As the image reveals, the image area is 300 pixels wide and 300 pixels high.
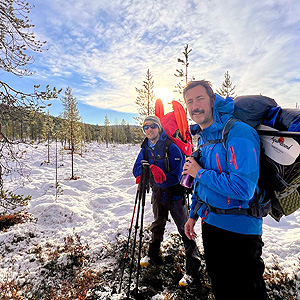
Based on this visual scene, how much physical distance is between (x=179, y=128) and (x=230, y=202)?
6.96 feet

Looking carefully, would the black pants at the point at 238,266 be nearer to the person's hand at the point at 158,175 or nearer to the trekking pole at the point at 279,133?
the trekking pole at the point at 279,133

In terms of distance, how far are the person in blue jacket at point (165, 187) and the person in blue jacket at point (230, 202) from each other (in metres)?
1.46

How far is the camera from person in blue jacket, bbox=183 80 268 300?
4.67 feet

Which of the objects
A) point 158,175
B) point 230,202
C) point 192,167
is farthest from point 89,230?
point 230,202

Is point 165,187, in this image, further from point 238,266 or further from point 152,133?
point 238,266

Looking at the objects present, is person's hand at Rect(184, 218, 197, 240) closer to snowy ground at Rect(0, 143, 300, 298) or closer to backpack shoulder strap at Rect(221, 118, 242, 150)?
backpack shoulder strap at Rect(221, 118, 242, 150)

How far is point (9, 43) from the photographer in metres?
4.12

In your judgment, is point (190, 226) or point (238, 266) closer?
point (238, 266)

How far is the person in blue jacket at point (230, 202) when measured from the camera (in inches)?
56.1

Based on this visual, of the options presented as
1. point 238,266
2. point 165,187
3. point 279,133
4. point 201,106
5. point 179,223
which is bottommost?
point 179,223

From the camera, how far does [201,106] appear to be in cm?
191

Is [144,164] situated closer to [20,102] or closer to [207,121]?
[207,121]

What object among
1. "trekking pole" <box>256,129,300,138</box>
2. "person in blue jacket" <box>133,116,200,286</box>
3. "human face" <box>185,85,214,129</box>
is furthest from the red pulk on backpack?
"trekking pole" <box>256,129,300,138</box>

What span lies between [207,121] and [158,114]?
2.34m
